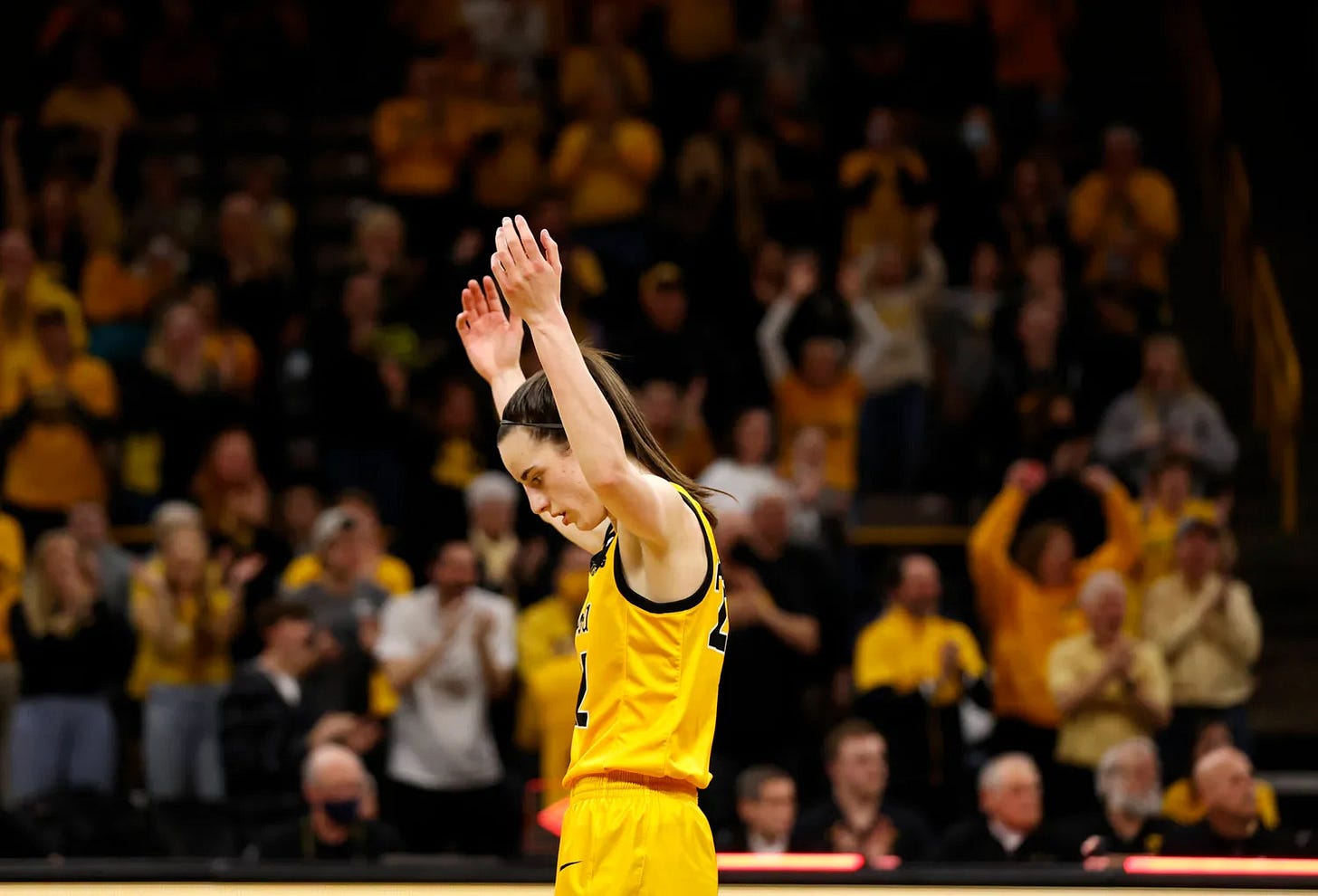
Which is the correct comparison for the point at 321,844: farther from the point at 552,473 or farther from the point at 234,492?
the point at 552,473

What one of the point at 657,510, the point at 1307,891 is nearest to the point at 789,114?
the point at 1307,891

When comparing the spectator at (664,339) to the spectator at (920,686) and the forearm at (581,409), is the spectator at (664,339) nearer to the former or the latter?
the spectator at (920,686)

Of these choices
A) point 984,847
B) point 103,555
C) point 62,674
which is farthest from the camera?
point 103,555

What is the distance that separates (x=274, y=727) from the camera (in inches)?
315

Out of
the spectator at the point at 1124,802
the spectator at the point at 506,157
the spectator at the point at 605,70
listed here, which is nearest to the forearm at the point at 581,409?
the spectator at the point at 1124,802

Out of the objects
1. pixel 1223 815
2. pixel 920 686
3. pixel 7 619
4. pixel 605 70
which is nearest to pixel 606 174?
pixel 605 70

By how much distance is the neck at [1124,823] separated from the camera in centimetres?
735

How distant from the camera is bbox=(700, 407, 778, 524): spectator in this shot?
29.5 ft

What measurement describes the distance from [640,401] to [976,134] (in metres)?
3.29

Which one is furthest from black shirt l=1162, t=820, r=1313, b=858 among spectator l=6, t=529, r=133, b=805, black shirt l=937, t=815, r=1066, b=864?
spectator l=6, t=529, r=133, b=805

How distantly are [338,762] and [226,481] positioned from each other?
251 centimetres

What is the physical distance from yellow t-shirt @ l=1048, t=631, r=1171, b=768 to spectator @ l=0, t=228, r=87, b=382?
5325 mm

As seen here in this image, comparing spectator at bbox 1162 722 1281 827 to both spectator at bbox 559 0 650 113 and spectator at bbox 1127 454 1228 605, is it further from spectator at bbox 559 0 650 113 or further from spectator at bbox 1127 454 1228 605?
spectator at bbox 559 0 650 113

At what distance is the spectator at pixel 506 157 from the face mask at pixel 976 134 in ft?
8.34
